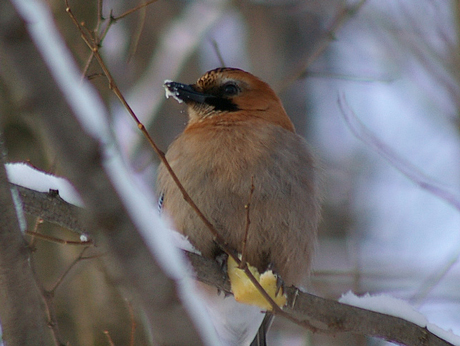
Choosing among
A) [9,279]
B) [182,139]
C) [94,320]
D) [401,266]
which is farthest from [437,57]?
[9,279]

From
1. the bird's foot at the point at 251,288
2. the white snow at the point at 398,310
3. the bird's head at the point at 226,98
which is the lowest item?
the white snow at the point at 398,310

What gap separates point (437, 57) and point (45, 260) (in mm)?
4358

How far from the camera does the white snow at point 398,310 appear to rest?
376cm

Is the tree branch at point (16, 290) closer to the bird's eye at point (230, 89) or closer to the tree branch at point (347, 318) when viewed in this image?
the tree branch at point (347, 318)

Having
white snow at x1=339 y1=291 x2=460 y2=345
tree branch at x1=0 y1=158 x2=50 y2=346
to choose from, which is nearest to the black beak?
white snow at x1=339 y1=291 x2=460 y2=345

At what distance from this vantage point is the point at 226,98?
16.0 ft

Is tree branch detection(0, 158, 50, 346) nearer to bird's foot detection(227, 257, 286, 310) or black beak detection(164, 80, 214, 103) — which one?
bird's foot detection(227, 257, 286, 310)

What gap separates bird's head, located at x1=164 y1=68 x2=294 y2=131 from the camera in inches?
188

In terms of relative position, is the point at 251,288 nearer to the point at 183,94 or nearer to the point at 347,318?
the point at 347,318

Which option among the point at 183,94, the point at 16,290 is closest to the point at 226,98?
the point at 183,94

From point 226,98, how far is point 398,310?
199 centimetres

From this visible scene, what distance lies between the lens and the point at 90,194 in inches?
70.6

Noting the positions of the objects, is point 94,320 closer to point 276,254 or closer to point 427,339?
point 276,254

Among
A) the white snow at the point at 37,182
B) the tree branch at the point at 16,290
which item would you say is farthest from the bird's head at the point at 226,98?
the tree branch at the point at 16,290
